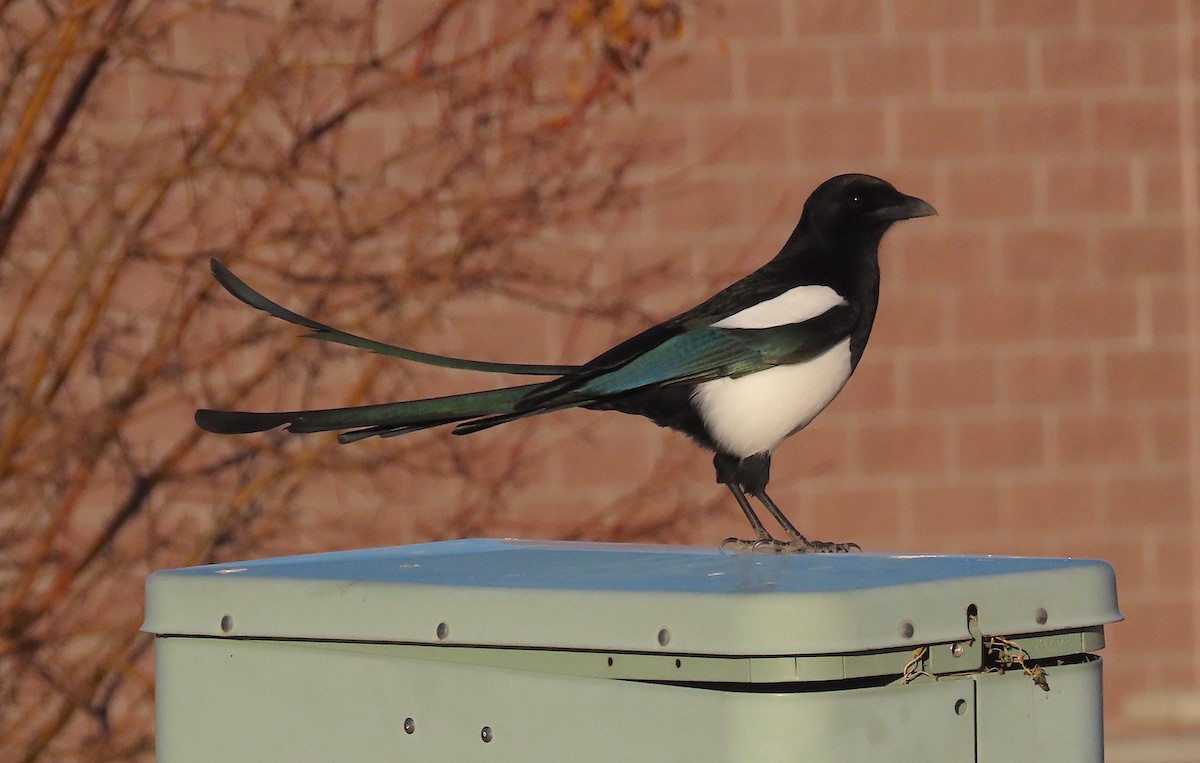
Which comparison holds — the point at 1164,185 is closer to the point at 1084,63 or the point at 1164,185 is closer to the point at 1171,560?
the point at 1084,63

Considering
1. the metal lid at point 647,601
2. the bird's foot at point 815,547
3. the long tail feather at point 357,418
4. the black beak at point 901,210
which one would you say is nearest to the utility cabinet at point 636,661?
the metal lid at point 647,601

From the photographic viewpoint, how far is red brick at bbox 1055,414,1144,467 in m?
5.66

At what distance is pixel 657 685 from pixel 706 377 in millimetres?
1071

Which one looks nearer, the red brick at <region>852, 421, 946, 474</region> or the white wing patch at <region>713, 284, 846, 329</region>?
the white wing patch at <region>713, 284, 846, 329</region>

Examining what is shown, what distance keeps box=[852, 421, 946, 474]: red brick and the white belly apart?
2.43 meters

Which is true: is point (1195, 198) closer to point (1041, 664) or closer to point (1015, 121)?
point (1015, 121)

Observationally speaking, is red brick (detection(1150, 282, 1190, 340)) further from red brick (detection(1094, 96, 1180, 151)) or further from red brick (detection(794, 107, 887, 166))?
red brick (detection(794, 107, 887, 166))

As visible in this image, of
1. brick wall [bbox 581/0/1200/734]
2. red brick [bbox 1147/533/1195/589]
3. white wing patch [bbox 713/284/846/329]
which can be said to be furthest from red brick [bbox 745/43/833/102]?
white wing patch [bbox 713/284/846/329]

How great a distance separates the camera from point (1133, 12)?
5742 millimetres

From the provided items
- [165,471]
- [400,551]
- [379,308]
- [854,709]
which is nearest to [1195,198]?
[379,308]

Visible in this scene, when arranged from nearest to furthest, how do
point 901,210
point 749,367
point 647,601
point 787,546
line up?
point 647,601, point 787,546, point 749,367, point 901,210

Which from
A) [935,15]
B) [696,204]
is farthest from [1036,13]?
[696,204]

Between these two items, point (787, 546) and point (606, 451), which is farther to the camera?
point (606, 451)

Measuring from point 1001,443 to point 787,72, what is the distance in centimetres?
123
